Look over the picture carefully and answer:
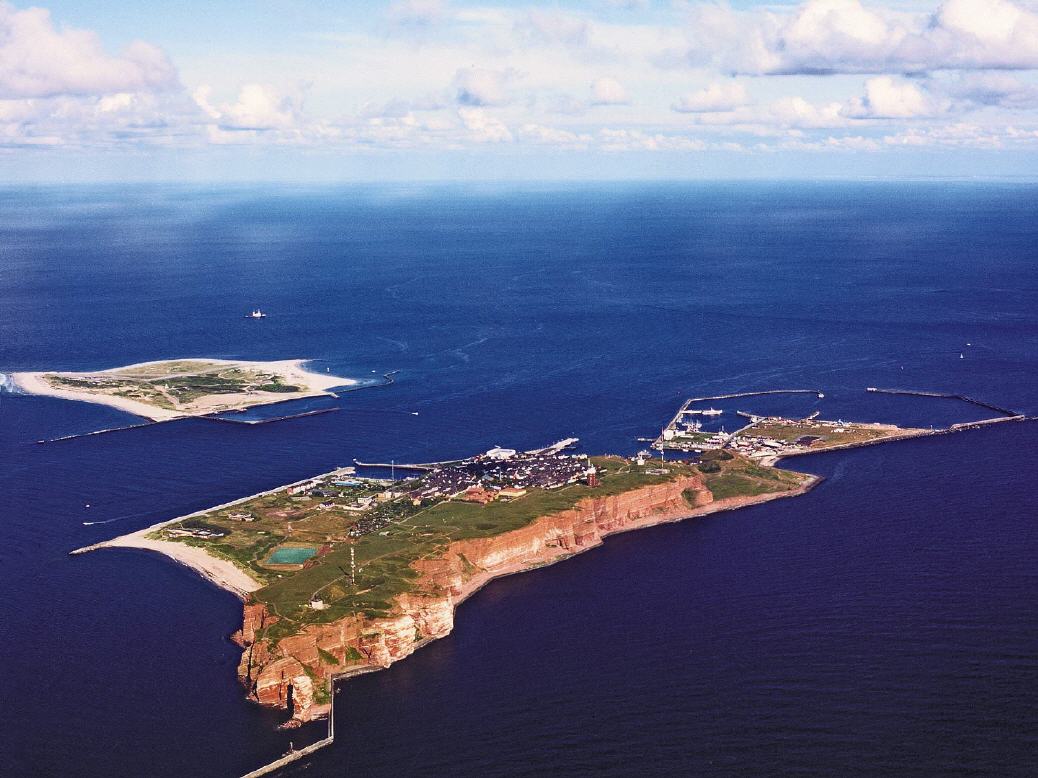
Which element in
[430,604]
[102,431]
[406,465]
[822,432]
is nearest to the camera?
[430,604]

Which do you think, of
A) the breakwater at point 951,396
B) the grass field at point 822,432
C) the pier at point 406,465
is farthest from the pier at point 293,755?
the breakwater at point 951,396

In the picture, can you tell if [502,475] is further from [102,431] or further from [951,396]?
[951,396]

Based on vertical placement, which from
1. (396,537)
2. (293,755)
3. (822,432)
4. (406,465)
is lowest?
(293,755)

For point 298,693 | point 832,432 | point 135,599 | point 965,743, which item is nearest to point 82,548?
point 135,599

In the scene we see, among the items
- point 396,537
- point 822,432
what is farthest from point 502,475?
point 822,432

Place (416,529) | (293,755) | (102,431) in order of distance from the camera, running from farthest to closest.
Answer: (102,431), (416,529), (293,755)

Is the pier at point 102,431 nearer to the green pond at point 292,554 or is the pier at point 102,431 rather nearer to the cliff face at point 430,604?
the green pond at point 292,554

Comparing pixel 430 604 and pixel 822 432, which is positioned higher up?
pixel 822 432

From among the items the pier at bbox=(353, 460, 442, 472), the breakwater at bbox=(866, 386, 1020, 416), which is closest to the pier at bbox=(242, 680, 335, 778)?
the pier at bbox=(353, 460, 442, 472)

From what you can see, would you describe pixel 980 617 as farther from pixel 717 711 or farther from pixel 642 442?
pixel 642 442
